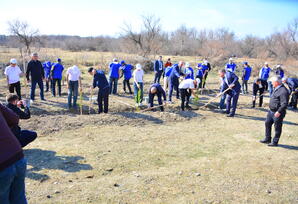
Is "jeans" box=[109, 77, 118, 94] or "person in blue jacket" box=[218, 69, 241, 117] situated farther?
"jeans" box=[109, 77, 118, 94]

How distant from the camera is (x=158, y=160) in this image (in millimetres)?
5949

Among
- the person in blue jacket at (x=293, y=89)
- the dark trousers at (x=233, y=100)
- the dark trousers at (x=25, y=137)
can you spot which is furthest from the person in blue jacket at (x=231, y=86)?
the dark trousers at (x=25, y=137)

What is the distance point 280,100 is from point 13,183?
239 inches

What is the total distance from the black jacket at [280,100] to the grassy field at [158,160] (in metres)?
1.09

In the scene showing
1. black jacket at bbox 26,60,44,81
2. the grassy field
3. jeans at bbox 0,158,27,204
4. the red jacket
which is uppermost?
black jacket at bbox 26,60,44,81

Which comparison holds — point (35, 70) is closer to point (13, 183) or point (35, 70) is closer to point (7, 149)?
point (13, 183)

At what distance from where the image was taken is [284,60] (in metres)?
35.0

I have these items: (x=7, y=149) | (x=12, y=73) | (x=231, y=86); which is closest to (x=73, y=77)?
(x=12, y=73)

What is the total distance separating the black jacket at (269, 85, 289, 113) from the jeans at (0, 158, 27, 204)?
19.3ft

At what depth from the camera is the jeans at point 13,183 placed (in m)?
2.47

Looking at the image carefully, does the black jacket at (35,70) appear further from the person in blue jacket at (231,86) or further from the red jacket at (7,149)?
Answer: the red jacket at (7,149)

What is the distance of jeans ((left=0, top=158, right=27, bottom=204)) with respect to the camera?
2470mm

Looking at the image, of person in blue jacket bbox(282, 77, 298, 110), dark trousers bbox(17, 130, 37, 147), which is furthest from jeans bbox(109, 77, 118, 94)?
person in blue jacket bbox(282, 77, 298, 110)

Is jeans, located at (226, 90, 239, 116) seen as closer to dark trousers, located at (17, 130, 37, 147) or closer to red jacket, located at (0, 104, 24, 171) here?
dark trousers, located at (17, 130, 37, 147)
